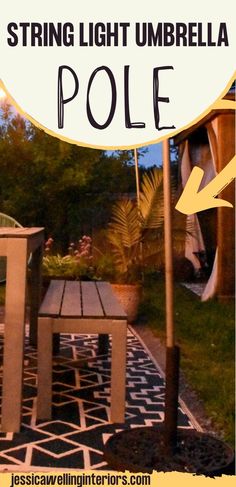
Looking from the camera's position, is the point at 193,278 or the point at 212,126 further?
the point at 193,278

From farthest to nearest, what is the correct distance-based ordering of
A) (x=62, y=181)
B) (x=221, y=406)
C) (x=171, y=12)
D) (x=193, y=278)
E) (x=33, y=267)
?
(x=193, y=278) < (x=62, y=181) < (x=33, y=267) < (x=221, y=406) < (x=171, y=12)

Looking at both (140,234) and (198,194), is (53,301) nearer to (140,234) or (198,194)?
(198,194)

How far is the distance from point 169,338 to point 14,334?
745mm

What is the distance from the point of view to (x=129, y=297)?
205 inches

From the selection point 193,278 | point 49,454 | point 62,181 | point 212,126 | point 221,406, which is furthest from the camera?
point 193,278

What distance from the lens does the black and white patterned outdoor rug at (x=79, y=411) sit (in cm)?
237

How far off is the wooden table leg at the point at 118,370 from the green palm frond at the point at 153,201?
272 centimetres

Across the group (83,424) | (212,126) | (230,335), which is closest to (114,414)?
(83,424)

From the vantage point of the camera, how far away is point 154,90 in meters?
2.21

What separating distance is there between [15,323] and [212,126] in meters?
4.58

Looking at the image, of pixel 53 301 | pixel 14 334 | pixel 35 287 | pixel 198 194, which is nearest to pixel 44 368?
pixel 14 334

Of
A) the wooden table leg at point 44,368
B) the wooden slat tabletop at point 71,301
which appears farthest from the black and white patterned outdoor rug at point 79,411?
the wooden slat tabletop at point 71,301

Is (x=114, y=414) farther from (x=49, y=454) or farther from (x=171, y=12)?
(x=171, y=12)

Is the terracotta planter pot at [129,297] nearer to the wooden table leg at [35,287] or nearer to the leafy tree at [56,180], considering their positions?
the wooden table leg at [35,287]
